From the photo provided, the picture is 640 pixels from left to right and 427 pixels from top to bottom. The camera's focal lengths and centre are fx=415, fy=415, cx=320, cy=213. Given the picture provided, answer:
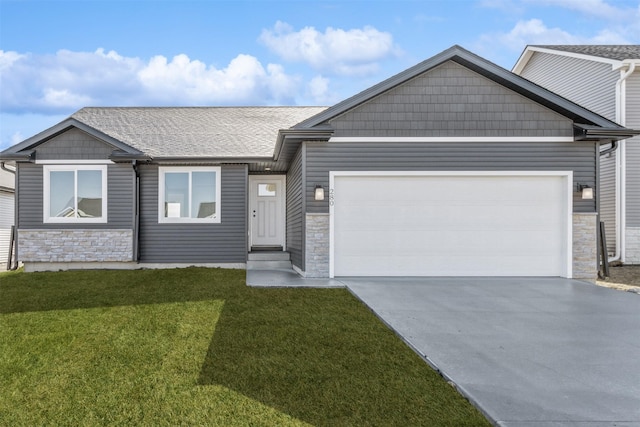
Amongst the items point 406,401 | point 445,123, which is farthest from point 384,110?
point 406,401

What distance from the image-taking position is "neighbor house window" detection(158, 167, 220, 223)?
10.6 meters

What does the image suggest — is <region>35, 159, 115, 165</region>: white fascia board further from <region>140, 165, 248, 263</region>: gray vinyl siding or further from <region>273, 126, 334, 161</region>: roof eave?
<region>273, 126, 334, 161</region>: roof eave

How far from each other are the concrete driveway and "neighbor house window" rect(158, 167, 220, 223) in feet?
15.0

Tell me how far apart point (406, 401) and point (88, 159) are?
33.1 feet

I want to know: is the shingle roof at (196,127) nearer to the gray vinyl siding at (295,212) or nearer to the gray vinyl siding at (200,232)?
the gray vinyl siding at (200,232)

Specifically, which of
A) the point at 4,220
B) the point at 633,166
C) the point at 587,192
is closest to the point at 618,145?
the point at 633,166

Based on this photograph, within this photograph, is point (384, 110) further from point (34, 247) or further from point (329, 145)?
point (34, 247)

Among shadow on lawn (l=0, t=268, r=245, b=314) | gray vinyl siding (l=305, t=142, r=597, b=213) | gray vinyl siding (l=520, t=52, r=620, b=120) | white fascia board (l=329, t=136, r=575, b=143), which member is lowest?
shadow on lawn (l=0, t=268, r=245, b=314)

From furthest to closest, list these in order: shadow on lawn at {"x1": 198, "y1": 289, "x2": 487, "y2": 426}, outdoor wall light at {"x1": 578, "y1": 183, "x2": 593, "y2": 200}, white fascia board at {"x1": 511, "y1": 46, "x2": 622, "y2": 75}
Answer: white fascia board at {"x1": 511, "y1": 46, "x2": 622, "y2": 75} → outdoor wall light at {"x1": 578, "y1": 183, "x2": 593, "y2": 200} → shadow on lawn at {"x1": 198, "y1": 289, "x2": 487, "y2": 426}

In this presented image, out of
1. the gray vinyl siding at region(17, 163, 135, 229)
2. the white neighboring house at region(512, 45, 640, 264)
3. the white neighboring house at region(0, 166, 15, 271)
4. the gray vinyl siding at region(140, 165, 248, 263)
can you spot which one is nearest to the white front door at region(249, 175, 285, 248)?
the gray vinyl siding at region(140, 165, 248, 263)

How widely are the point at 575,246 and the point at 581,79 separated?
6.70 metres

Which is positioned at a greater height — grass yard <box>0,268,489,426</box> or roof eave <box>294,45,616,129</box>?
roof eave <box>294,45,616,129</box>

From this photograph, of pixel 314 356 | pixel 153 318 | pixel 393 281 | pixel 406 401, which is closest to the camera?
pixel 406 401

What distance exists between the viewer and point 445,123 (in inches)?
342
